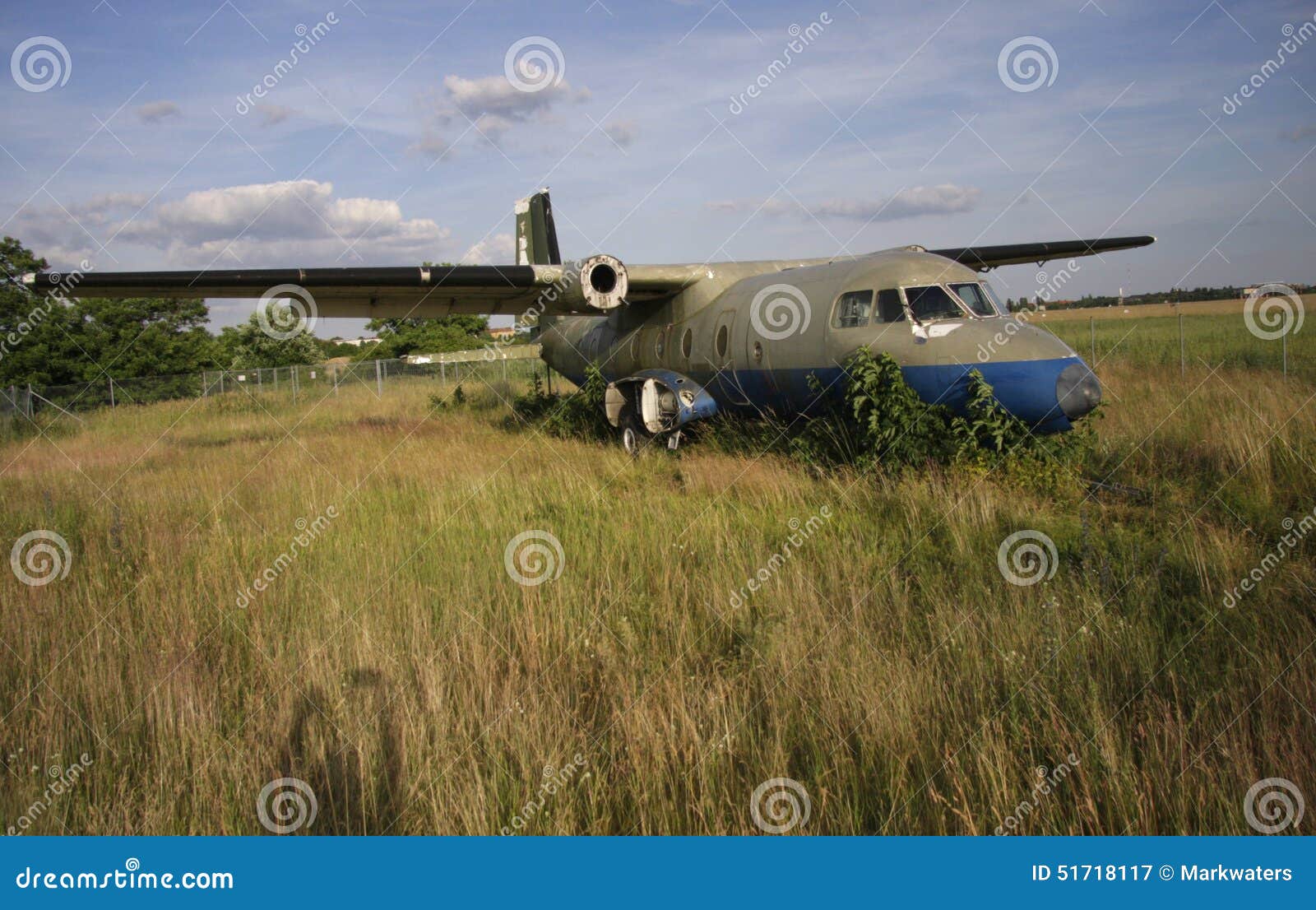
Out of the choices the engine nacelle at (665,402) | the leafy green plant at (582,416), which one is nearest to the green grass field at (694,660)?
the engine nacelle at (665,402)

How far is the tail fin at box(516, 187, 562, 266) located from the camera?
19016 mm

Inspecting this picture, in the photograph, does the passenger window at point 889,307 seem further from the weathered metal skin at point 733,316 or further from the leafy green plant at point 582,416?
the leafy green plant at point 582,416

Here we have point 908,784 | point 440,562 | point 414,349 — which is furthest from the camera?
point 414,349

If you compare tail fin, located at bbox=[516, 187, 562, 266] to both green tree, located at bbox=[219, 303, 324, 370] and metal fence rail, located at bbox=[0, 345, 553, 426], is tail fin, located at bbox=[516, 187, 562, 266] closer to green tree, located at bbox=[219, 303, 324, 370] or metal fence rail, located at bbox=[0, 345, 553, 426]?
metal fence rail, located at bbox=[0, 345, 553, 426]

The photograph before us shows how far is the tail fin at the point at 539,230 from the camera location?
19.0m

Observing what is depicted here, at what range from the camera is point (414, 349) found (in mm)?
54875

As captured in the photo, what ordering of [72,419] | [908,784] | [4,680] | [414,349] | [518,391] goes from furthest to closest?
1. [414,349]
2. [518,391]
3. [72,419]
4. [4,680]
5. [908,784]

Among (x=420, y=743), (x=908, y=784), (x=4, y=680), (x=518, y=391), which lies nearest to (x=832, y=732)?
(x=908, y=784)

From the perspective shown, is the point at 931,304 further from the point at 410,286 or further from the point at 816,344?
the point at 410,286

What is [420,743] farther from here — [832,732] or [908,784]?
[908,784]

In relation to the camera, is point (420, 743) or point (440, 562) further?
point (440, 562)

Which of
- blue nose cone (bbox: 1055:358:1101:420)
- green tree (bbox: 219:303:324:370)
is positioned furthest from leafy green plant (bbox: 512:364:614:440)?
green tree (bbox: 219:303:324:370)

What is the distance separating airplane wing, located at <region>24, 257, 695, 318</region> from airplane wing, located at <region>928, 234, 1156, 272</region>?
19.2ft

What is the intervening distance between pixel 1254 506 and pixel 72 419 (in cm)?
2684
